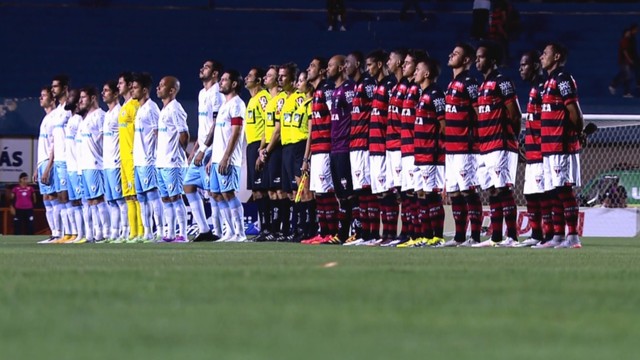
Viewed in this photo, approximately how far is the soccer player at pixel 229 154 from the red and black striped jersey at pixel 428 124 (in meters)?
3.20

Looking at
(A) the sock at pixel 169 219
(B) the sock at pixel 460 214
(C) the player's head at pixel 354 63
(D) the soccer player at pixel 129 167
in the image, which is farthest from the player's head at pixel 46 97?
(B) the sock at pixel 460 214

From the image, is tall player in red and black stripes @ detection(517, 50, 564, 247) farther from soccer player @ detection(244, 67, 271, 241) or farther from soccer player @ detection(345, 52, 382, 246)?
soccer player @ detection(244, 67, 271, 241)

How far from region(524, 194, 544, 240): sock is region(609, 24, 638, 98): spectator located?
62.9 ft

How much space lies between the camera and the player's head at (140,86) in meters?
17.7

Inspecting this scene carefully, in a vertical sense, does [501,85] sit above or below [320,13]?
below

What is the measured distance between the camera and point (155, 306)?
5.98 meters

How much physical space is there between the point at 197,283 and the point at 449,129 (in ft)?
24.1

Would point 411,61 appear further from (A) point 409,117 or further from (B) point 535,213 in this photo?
(B) point 535,213

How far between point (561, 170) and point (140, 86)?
6.01m

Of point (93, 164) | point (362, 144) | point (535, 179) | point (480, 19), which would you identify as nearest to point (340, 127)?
point (362, 144)

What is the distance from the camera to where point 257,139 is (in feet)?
57.7

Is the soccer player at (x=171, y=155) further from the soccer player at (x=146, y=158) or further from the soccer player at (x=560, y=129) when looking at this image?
the soccer player at (x=560, y=129)

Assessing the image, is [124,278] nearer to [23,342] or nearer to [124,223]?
[23,342]

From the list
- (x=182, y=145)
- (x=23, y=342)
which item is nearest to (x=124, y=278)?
(x=23, y=342)
